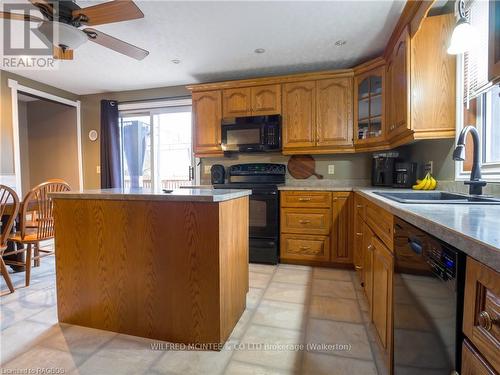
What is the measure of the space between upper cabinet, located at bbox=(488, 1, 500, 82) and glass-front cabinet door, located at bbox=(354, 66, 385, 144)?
71.4 inches

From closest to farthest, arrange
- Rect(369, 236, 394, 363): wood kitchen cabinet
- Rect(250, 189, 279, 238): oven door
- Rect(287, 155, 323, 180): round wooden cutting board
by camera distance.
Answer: Rect(369, 236, 394, 363): wood kitchen cabinet < Rect(250, 189, 279, 238): oven door < Rect(287, 155, 323, 180): round wooden cutting board

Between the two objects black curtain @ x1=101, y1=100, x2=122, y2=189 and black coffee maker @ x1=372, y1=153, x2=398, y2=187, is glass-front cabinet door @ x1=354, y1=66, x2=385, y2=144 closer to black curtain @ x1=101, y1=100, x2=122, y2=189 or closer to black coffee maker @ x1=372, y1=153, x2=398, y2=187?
black coffee maker @ x1=372, y1=153, x2=398, y2=187

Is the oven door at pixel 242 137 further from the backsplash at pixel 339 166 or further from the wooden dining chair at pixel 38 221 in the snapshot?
the wooden dining chair at pixel 38 221

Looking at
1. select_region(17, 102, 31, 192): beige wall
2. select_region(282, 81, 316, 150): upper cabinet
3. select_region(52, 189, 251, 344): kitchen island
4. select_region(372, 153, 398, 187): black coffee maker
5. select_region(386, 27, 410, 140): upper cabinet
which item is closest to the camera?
select_region(52, 189, 251, 344): kitchen island

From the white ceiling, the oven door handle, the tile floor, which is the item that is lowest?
the tile floor

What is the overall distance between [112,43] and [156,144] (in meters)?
2.24

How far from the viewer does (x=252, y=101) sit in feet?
10.8

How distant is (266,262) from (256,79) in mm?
2260

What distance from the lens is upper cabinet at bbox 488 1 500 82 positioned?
2.97 feet

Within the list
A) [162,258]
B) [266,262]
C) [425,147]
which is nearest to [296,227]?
[266,262]

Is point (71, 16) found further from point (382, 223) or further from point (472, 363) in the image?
point (472, 363)

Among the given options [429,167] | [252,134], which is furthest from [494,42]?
[252,134]

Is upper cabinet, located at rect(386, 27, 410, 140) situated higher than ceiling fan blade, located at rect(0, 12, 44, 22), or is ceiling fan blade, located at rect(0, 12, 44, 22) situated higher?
ceiling fan blade, located at rect(0, 12, 44, 22)

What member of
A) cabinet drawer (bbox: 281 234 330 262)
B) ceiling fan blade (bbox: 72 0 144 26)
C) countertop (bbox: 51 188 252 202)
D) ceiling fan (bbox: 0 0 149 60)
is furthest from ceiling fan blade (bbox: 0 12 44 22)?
cabinet drawer (bbox: 281 234 330 262)
